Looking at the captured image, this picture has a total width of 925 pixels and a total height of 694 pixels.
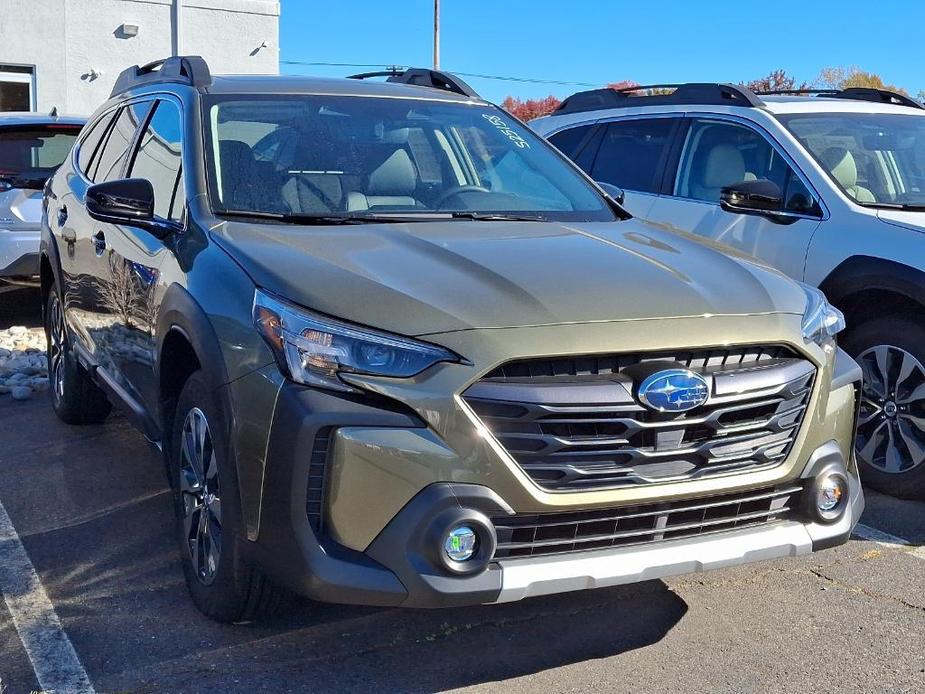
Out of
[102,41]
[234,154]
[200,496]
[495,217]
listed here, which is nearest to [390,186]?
[495,217]

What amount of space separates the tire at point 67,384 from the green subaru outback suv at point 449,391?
69.4 inches

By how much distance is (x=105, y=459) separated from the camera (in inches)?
215

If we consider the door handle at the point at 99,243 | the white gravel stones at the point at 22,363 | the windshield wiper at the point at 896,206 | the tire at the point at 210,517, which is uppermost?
the windshield wiper at the point at 896,206

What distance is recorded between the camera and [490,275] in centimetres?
331

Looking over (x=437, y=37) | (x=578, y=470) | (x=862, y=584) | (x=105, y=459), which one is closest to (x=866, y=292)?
(x=862, y=584)

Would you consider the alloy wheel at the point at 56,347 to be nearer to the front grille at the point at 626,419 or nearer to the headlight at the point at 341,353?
the headlight at the point at 341,353

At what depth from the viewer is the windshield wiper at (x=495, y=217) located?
411cm

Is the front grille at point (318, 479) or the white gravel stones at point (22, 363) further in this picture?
the white gravel stones at point (22, 363)

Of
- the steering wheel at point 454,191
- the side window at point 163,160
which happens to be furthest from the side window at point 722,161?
the side window at point 163,160

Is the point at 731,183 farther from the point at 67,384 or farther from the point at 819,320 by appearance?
the point at 67,384

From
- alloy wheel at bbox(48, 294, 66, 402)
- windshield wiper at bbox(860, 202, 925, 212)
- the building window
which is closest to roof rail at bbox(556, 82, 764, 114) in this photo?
windshield wiper at bbox(860, 202, 925, 212)

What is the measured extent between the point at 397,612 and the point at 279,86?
7.19ft

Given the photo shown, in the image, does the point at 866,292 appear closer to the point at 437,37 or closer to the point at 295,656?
the point at 295,656

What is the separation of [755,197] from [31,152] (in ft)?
19.4
